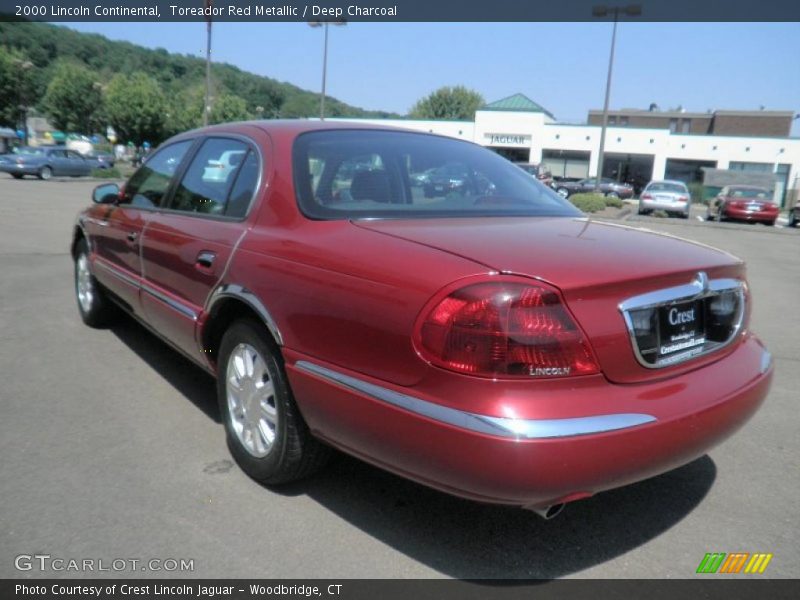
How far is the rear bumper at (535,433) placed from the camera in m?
1.94

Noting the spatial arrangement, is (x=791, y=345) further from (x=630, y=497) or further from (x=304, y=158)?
(x=304, y=158)

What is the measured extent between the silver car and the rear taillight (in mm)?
24230

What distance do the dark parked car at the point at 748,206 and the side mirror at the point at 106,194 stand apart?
2221cm

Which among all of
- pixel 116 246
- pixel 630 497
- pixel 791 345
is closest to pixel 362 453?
pixel 630 497

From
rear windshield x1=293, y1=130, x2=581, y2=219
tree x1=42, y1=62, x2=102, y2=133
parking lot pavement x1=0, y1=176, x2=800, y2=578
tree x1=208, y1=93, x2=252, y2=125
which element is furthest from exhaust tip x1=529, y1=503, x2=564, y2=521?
tree x1=208, y1=93, x2=252, y2=125

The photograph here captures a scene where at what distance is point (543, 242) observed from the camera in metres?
2.36

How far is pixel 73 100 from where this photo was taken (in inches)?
2158

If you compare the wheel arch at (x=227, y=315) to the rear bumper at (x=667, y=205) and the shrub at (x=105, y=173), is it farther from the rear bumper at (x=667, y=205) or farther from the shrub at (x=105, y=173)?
the shrub at (x=105, y=173)

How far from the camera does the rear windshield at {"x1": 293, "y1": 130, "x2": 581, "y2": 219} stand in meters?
2.80

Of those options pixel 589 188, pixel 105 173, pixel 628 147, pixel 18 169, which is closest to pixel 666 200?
pixel 589 188

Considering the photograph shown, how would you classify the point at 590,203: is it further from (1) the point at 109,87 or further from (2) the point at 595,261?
(1) the point at 109,87

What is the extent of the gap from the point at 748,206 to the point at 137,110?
48.2 m

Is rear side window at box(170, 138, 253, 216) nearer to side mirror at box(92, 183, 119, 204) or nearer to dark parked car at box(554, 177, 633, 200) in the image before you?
side mirror at box(92, 183, 119, 204)

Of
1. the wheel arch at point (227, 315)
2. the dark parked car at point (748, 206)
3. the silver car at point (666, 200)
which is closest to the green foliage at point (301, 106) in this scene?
the silver car at point (666, 200)
